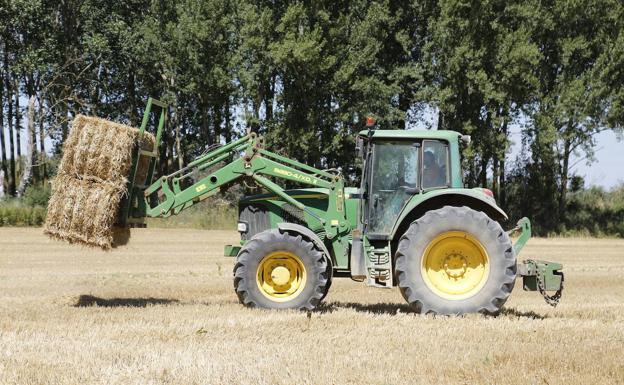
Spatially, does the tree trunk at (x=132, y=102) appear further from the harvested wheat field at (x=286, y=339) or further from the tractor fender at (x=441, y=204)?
the tractor fender at (x=441, y=204)

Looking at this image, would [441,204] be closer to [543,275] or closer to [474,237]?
[474,237]

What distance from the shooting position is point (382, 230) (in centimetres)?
1015

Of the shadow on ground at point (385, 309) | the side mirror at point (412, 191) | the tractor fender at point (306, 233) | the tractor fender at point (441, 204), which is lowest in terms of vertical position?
the shadow on ground at point (385, 309)

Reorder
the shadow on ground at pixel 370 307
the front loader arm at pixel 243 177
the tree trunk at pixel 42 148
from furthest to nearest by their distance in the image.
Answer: the tree trunk at pixel 42 148 < the front loader arm at pixel 243 177 < the shadow on ground at pixel 370 307

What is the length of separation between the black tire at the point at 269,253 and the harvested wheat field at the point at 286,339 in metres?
0.29

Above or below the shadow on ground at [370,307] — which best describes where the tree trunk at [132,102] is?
above

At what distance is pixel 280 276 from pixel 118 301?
9.35ft

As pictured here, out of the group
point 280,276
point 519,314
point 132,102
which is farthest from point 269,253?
point 132,102

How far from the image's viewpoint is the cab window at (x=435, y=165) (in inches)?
398

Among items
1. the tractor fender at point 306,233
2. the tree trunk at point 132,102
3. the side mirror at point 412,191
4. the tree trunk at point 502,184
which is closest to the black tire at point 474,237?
the side mirror at point 412,191

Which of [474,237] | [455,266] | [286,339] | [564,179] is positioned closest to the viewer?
[286,339]

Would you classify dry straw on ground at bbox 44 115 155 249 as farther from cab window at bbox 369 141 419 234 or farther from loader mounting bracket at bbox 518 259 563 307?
loader mounting bracket at bbox 518 259 563 307

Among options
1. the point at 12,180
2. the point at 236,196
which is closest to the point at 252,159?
the point at 236,196

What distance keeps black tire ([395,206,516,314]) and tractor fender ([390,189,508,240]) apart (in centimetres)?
22
